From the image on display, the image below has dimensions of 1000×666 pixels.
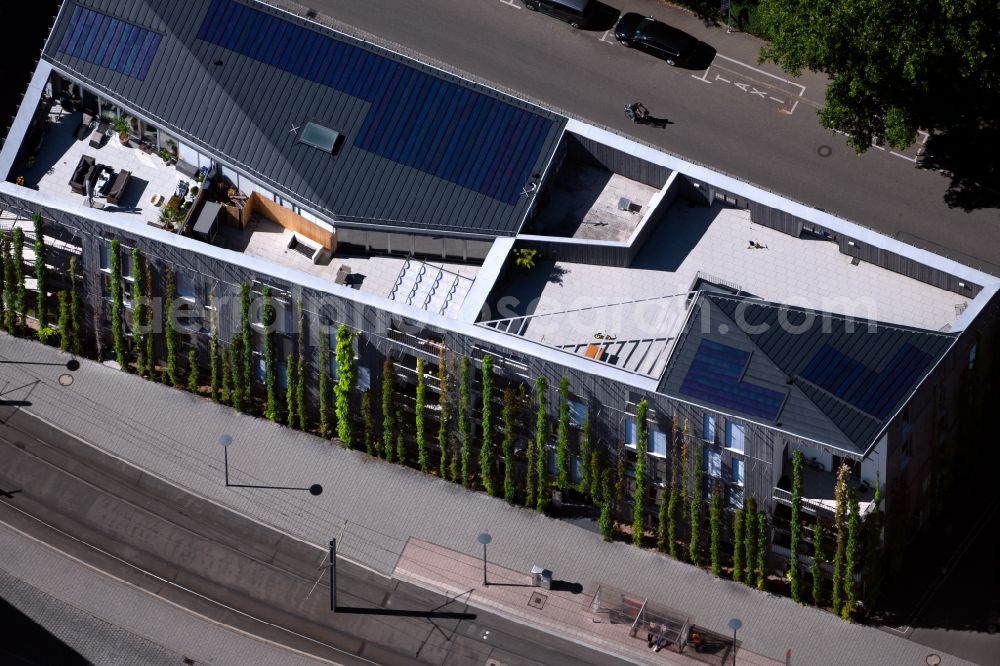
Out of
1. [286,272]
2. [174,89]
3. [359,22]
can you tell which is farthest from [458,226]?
[359,22]

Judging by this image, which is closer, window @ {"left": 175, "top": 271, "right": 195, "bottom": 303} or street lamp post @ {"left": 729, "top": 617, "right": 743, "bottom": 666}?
street lamp post @ {"left": 729, "top": 617, "right": 743, "bottom": 666}

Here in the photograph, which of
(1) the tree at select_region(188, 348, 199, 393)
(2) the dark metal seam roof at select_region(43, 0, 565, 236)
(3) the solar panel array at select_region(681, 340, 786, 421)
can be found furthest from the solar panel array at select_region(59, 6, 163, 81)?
(3) the solar panel array at select_region(681, 340, 786, 421)

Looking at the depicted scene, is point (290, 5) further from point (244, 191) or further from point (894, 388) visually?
point (894, 388)

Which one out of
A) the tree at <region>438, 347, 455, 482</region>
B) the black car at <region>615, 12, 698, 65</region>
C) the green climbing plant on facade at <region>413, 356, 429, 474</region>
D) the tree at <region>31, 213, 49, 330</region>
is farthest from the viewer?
the black car at <region>615, 12, 698, 65</region>

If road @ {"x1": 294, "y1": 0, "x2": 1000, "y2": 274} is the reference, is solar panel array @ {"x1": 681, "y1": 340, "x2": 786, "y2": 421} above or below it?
below

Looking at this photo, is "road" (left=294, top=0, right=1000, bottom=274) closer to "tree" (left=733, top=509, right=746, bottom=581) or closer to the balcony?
the balcony

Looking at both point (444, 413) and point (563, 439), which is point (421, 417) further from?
point (563, 439)
